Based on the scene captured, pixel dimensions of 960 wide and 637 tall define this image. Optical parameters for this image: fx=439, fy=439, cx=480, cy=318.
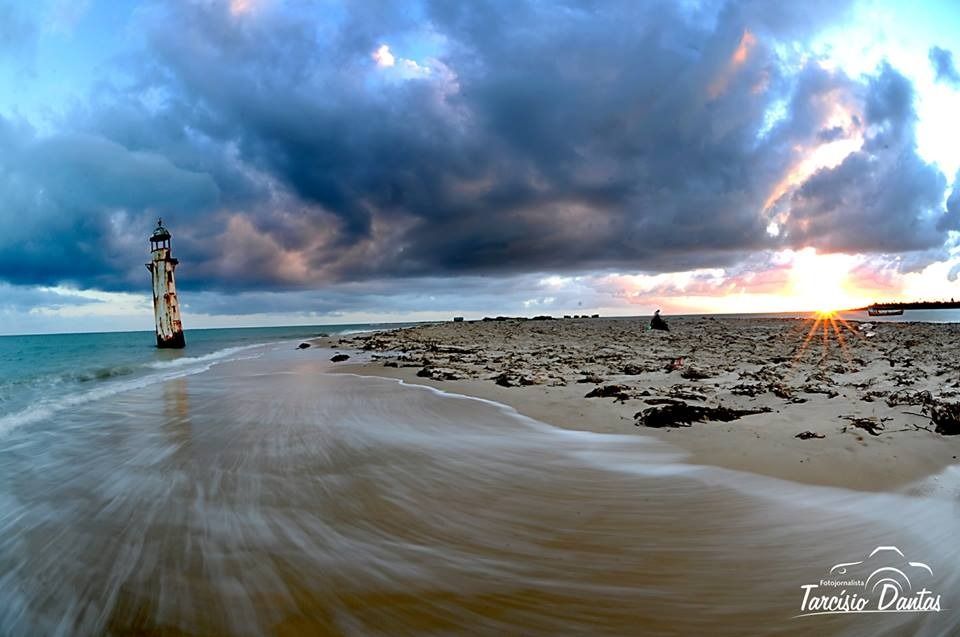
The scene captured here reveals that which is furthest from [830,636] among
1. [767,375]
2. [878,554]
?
[767,375]

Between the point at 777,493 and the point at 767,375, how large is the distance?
24.8 feet

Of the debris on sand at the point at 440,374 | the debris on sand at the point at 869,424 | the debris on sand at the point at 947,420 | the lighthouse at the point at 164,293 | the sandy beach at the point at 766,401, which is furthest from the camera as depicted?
the lighthouse at the point at 164,293

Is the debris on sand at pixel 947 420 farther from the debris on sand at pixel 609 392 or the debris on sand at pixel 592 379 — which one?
the debris on sand at pixel 592 379

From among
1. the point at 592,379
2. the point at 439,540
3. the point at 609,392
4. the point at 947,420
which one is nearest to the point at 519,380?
the point at 592,379

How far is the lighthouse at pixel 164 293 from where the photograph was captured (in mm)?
34156

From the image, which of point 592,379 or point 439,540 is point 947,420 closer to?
point 592,379

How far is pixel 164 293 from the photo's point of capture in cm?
3497

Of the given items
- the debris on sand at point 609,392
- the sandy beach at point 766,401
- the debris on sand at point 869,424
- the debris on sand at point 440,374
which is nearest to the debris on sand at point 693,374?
the sandy beach at point 766,401

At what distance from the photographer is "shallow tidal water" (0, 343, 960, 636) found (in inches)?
101

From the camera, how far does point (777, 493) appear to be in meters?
4.18

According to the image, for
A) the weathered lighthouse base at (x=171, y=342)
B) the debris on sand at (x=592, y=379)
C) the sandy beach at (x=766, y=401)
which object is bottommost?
the sandy beach at (x=766, y=401)

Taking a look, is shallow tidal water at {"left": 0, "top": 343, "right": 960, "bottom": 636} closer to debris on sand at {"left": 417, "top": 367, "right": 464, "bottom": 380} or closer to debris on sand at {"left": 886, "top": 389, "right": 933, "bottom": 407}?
debris on sand at {"left": 886, "top": 389, "right": 933, "bottom": 407}

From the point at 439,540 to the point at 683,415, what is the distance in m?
4.81

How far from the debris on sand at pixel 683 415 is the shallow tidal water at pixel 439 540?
0.86 m
